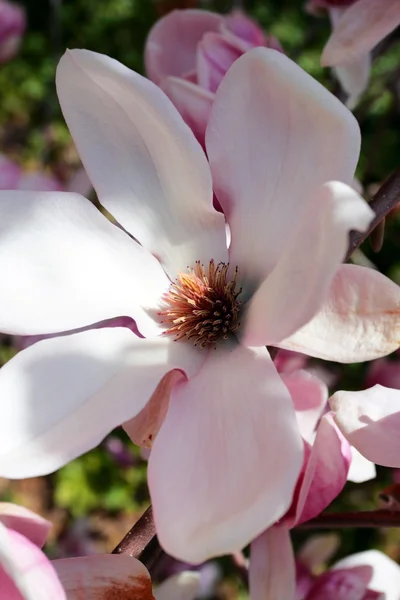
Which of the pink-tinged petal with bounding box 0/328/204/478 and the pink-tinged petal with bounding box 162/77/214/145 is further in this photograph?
the pink-tinged petal with bounding box 162/77/214/145

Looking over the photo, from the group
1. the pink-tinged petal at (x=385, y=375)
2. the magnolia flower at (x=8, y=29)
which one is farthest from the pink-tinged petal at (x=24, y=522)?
the magnolia flower at (x=8, y=29)

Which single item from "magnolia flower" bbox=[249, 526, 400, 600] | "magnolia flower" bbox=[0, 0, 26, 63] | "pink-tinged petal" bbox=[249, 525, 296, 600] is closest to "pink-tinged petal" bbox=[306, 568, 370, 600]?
"magnolia flower" bbox=[249, 526, 400, 600]

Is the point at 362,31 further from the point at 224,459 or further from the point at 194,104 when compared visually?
the point at 224,459

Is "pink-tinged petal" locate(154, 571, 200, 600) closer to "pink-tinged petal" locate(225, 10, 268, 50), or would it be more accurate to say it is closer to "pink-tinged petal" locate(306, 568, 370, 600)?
"pink-tinged petal" locate(306, 568, 370, 600)

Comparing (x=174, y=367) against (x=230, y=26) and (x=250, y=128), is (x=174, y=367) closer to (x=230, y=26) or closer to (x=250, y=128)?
(x=250, y=128)

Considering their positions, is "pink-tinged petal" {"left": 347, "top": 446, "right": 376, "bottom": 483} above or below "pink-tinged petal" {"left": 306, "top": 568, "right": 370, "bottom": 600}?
above

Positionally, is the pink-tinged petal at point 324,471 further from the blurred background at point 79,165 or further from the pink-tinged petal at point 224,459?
the blurred background at point 79,165

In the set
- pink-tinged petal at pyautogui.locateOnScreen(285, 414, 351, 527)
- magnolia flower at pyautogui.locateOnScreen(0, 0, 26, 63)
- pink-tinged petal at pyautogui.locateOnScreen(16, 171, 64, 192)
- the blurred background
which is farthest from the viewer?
magnolia flower at pyautogui.locateOnScreen(0, 0, 26, 63)

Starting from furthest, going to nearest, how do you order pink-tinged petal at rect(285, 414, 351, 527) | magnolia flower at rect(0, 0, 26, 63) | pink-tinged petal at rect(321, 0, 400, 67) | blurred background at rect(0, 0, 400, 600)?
magnolia flower at rect(0, 0, 26, 63) < blurred background at rect(0, 0, 400, 600) < pink-tinged petal at rect(321, 0, 400, 67) < pink-tinged petal at rect(285, 414, 351, 527)

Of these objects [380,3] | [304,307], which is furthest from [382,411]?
[380,3]
